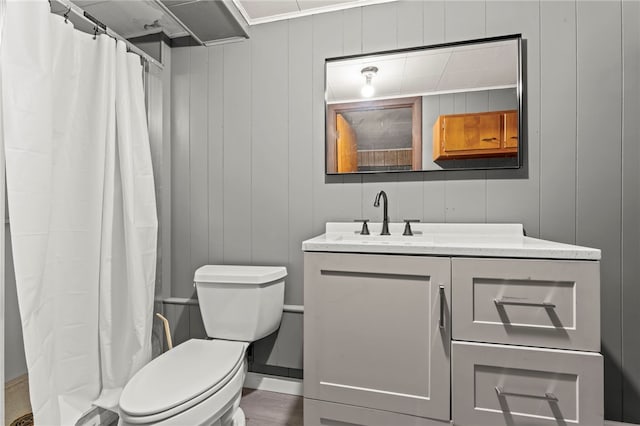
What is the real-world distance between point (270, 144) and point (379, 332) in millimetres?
1182

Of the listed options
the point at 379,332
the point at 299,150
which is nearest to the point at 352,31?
the point at 299,150

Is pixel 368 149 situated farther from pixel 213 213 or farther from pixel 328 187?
pixel 213 213

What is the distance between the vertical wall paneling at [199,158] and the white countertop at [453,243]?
0.79 metres

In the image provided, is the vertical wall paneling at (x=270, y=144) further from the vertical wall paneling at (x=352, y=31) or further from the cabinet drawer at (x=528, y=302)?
the cabinet drawer at (x=528, y=302)

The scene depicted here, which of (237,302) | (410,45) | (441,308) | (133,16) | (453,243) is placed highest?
(133,16)

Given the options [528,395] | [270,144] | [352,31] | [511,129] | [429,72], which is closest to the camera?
[528,395]

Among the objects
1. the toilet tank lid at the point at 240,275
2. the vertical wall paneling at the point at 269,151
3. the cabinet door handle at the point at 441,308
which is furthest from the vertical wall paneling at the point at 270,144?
the cabinet door handle at the point at 441,308

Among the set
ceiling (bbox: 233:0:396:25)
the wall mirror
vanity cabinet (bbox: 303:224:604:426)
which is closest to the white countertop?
vanity cabinet (bbox: 303:224:604:426)

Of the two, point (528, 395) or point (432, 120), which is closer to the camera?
point (528, 395)

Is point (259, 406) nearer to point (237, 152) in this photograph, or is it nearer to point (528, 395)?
point (528, 395)

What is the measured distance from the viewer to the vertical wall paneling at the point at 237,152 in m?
1.86

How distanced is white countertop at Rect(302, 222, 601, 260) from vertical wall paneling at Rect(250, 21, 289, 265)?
326mm

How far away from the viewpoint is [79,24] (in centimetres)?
137

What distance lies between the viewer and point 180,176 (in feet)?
6.45
